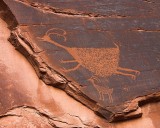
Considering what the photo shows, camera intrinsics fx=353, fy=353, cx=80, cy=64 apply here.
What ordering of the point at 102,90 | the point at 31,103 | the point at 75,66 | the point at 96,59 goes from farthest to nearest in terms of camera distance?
the point at 96,59 < the point at 75,66 < the point at 102,90 < the point at 31,103

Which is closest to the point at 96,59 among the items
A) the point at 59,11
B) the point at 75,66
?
the point at 75,66

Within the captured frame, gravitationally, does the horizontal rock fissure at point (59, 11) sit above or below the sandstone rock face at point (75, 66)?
above

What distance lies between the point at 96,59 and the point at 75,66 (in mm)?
260

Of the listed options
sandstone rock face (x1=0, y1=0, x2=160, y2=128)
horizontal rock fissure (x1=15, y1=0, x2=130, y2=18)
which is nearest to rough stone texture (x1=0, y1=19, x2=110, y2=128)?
sandstone rock face (x1=0, y1=0, x2=160, y2=128)

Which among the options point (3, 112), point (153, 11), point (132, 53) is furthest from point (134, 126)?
point (153, 11)

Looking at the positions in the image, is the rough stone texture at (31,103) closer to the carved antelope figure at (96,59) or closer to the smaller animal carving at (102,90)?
the smaller animal carving at (102,90)

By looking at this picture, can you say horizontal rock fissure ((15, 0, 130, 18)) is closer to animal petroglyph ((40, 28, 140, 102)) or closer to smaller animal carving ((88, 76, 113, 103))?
animal petroglyph ((40, 28, 140, 102))

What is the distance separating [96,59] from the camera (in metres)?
3.42

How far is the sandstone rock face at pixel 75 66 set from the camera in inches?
117

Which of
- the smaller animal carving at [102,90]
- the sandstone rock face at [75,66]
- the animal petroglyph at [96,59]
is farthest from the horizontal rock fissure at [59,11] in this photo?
the smaller animal carving at [102,90]

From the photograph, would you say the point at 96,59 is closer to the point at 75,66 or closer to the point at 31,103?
the point at 75,66

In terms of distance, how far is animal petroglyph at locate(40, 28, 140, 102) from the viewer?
3.30 m

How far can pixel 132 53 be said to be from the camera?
3.64m

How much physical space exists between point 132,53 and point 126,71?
32 centimetres
